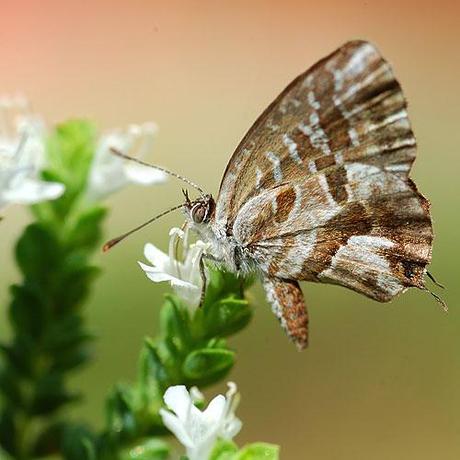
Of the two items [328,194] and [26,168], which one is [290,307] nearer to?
[328,194]

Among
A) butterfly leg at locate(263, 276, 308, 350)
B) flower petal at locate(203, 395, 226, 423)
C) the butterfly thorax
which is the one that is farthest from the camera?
the butterfly thorax

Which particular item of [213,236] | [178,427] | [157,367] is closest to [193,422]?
[178,427]

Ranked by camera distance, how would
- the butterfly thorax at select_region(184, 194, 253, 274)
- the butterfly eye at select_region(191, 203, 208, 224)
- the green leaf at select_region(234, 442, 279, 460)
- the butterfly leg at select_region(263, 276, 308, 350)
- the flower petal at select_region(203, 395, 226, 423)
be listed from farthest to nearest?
the butterfly eye at select_region(191, 203, 208, 224) → the butterfly thorax at select_region(184, 194, 253, 274) → the butterfly leg at select_region(263, 276, 308, 350) → the flower petal at select_region(203, 395, 226, 423) → the green leaf at select_region(234, 442, 279, 460)

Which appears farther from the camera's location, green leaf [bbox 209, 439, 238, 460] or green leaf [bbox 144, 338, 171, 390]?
green leaf [bbox 144, 338, 171, 390]

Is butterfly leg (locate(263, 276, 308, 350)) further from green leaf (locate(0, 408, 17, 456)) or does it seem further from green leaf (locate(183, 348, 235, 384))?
green leaf (locate(0, 408, 17, 456))

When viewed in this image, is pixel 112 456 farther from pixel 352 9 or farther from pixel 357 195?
pixel 352 9

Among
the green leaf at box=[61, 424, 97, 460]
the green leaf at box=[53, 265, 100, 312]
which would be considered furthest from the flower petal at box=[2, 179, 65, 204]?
the green leaf at box=[61, 424, 97, 460]
